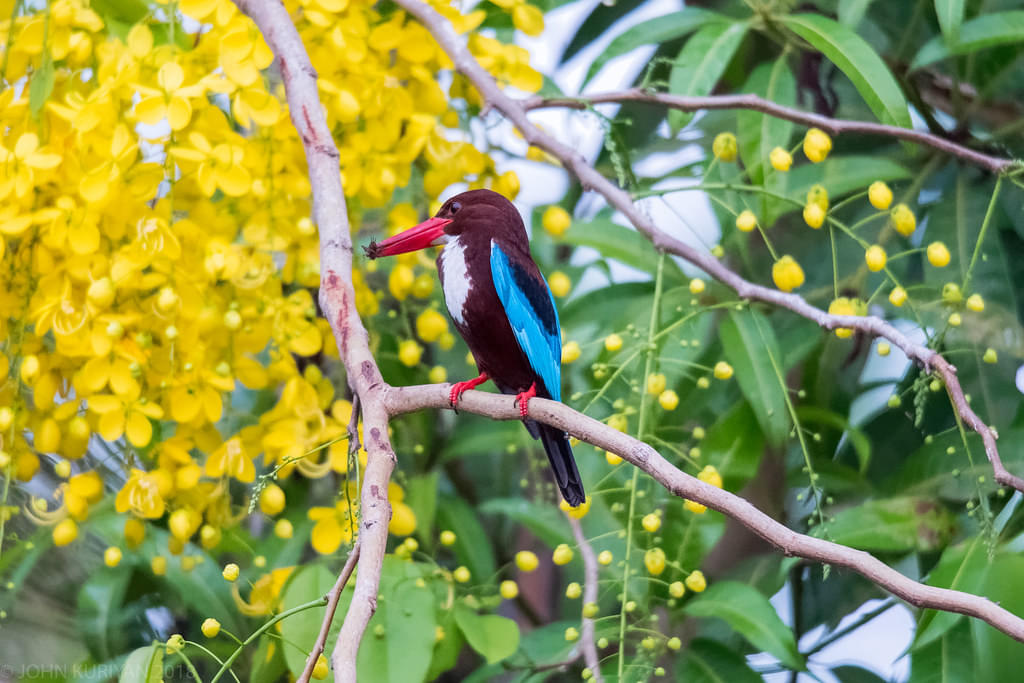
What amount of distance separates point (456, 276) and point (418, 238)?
6cm

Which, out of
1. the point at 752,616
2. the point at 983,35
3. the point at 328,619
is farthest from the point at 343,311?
the point at 983,35

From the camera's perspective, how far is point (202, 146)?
1.10m

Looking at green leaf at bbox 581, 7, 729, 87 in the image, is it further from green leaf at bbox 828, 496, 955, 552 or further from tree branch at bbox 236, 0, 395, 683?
green leaf at bbox 828, 496, 955, 552

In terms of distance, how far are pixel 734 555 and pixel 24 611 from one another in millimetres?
1123

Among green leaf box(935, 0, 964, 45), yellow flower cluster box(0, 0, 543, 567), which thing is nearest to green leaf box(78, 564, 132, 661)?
yellow flower cluster box(0, 0, 543, 567)

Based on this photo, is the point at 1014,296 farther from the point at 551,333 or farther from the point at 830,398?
the point at 551,333

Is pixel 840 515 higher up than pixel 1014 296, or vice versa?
pixel 1014 296

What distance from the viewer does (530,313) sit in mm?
1113

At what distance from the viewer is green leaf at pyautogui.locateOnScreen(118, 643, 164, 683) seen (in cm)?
82

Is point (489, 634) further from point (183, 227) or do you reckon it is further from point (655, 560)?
point (183, 227)

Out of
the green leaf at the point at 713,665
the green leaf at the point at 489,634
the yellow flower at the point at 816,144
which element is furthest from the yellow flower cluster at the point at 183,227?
the green leaf at the point at 713,665

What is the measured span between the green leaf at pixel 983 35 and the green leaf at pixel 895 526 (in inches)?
23.3

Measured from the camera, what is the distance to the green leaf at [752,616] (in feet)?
4.08

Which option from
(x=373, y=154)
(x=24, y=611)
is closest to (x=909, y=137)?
(x=373, y=154)
